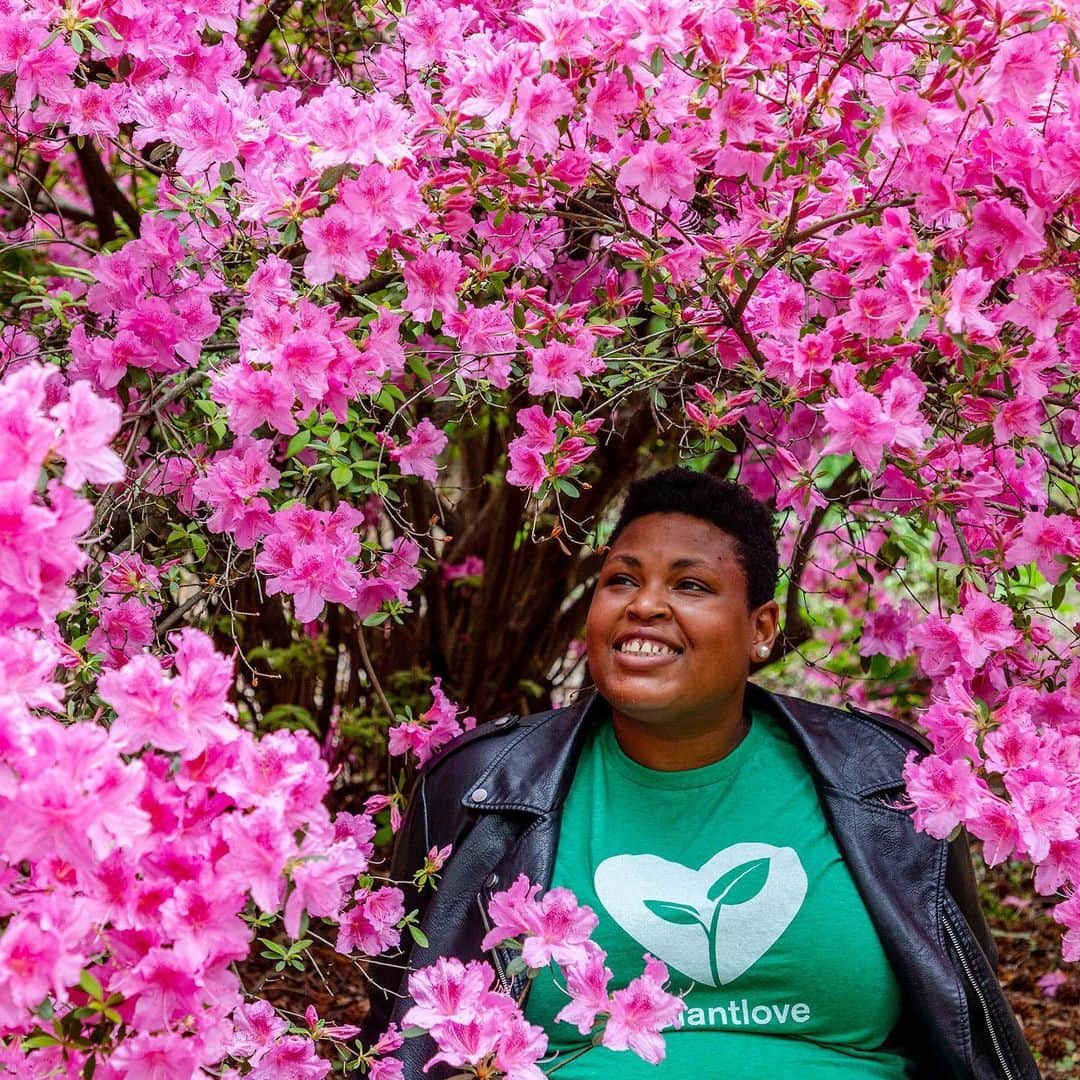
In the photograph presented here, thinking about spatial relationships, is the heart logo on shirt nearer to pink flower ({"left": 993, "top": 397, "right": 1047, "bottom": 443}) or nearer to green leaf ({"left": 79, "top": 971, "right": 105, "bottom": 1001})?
pink flower ({"left": 993, "top": 397, "right": 1047, "bottom": 443})

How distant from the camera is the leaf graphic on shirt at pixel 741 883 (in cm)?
251

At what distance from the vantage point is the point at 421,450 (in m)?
2.75

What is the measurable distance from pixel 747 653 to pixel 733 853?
0.39 meters

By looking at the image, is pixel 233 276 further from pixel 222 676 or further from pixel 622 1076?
pixel 622 1076

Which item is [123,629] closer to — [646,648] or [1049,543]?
[646,648]

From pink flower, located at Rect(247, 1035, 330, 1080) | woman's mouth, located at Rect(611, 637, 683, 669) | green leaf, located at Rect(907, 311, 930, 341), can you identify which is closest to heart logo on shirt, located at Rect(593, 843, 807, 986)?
woman's mouth, located at Rect(611, 637, 683, 669)

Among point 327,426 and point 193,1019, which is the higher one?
point 327,426

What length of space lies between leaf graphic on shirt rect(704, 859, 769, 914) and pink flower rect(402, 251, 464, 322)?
1.09 meters

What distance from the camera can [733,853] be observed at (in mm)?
2570

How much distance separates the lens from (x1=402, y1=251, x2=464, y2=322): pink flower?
2.32m

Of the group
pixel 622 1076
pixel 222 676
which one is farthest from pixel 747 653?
pixel 222 676

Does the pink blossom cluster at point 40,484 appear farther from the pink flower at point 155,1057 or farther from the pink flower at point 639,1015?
the pink flower at point 639,1015

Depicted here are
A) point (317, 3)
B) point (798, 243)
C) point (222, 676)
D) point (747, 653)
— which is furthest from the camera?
point (317, 3)

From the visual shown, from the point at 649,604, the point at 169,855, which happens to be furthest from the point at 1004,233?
the point at 169,855
